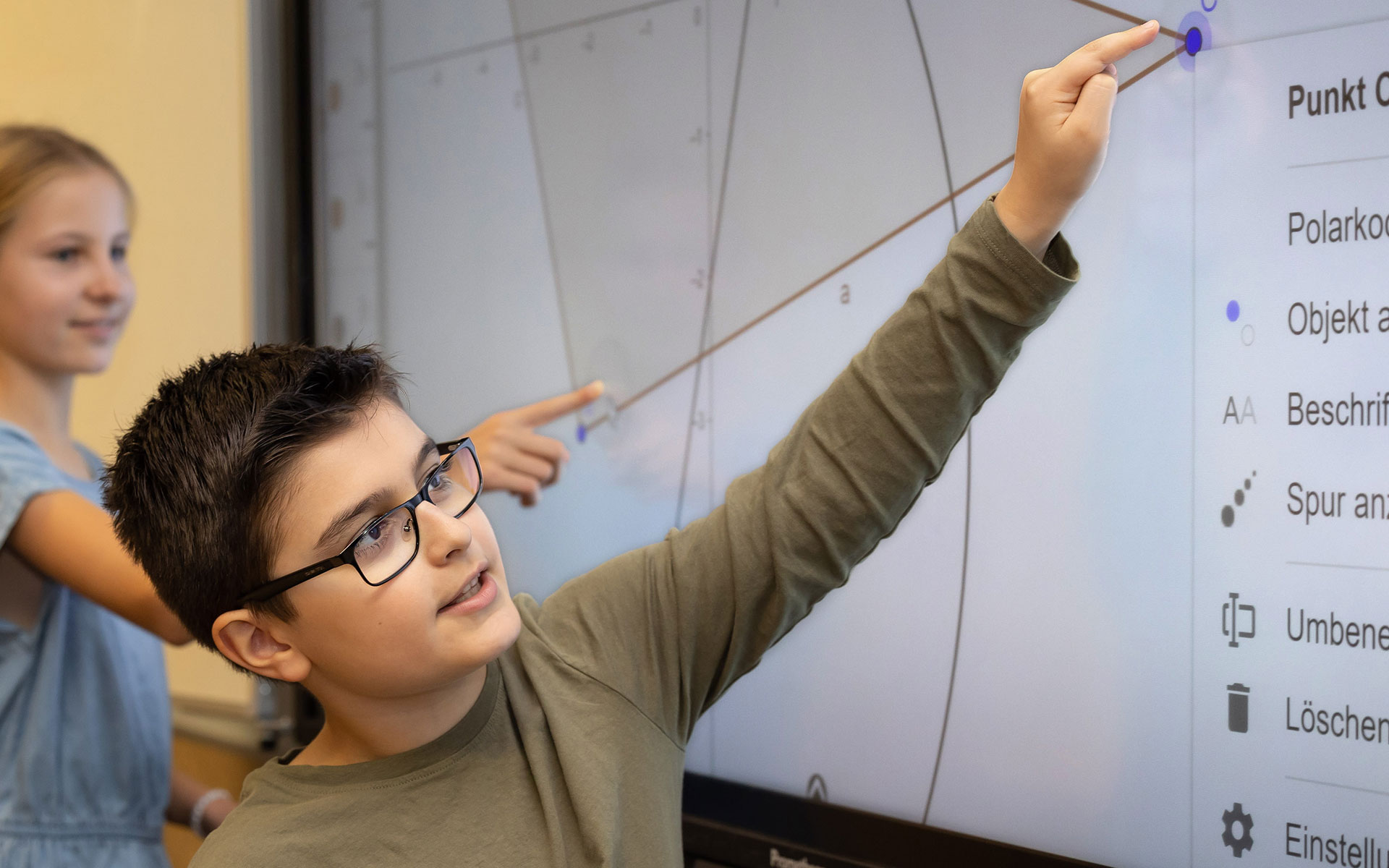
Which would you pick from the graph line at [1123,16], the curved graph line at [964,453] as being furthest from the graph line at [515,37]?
the graph line at [1123,16]

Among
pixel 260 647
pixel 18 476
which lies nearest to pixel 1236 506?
pixel 260 647

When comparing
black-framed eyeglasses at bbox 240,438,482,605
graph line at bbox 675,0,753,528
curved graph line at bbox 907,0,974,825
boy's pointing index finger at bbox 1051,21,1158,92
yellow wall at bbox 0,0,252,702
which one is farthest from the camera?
yellow wall at bbox 0,0,252,702

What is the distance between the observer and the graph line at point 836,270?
2.21 feet

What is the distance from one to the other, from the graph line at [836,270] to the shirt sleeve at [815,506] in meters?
0.22

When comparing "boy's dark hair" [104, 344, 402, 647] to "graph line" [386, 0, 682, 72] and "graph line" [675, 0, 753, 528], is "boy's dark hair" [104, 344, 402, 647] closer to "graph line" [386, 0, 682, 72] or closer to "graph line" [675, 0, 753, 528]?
"graph line" [675, 0, 753, 528]

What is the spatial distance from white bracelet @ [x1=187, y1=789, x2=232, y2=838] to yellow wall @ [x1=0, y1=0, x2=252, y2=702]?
0.29 metres

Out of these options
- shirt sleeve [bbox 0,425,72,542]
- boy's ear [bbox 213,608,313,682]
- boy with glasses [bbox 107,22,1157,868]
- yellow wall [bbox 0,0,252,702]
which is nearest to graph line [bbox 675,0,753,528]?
boy with glasses [bbox 107,22,1157,868]

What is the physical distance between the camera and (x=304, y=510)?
585 millimetres

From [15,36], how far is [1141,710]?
1.65m

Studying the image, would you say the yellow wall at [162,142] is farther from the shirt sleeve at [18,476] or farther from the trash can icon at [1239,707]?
the trash can icon at [1239,707]

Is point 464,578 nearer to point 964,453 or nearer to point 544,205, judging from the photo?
point 964,453

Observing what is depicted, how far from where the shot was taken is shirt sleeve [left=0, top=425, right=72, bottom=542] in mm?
888

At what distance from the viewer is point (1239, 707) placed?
0.64 m

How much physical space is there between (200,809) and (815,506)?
814 millimetres
